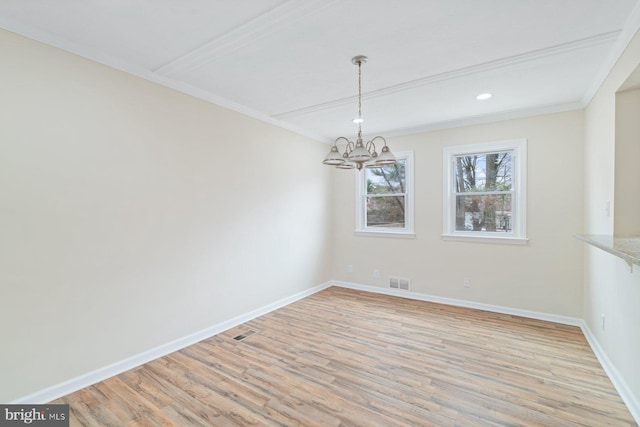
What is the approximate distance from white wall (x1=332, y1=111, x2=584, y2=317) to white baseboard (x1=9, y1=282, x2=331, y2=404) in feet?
8.01

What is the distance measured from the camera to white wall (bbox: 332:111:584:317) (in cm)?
362

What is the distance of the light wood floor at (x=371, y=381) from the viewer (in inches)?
80.2

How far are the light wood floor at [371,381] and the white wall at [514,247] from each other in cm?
52

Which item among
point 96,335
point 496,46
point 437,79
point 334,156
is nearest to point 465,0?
point 496,46

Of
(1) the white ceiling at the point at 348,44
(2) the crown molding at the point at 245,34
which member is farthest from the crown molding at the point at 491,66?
(2) the crown molding at the point at 245,34

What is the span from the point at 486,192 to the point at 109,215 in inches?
177

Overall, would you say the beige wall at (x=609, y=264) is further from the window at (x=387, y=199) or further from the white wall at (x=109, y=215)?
the white wall at (x=109, y=215)

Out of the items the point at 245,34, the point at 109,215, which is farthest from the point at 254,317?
the point at 245,34

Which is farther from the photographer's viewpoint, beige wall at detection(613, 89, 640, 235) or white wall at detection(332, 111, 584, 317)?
white wall at detection(332, 111, 584, 317)

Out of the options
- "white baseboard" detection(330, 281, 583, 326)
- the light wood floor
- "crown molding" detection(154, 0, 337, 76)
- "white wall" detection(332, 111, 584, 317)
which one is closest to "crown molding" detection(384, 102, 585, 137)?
"white wall" detection(332, 111, 584, 317)

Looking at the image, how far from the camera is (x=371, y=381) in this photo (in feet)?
8.04

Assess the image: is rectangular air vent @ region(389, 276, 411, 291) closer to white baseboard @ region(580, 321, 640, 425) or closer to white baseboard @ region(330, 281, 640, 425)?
white baseboard @ region(330, 281, 640, 425)

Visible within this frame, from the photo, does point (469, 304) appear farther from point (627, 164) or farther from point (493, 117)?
point (493, 117)

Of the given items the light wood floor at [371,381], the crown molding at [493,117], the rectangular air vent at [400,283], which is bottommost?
the light wood floor at [371,381]
